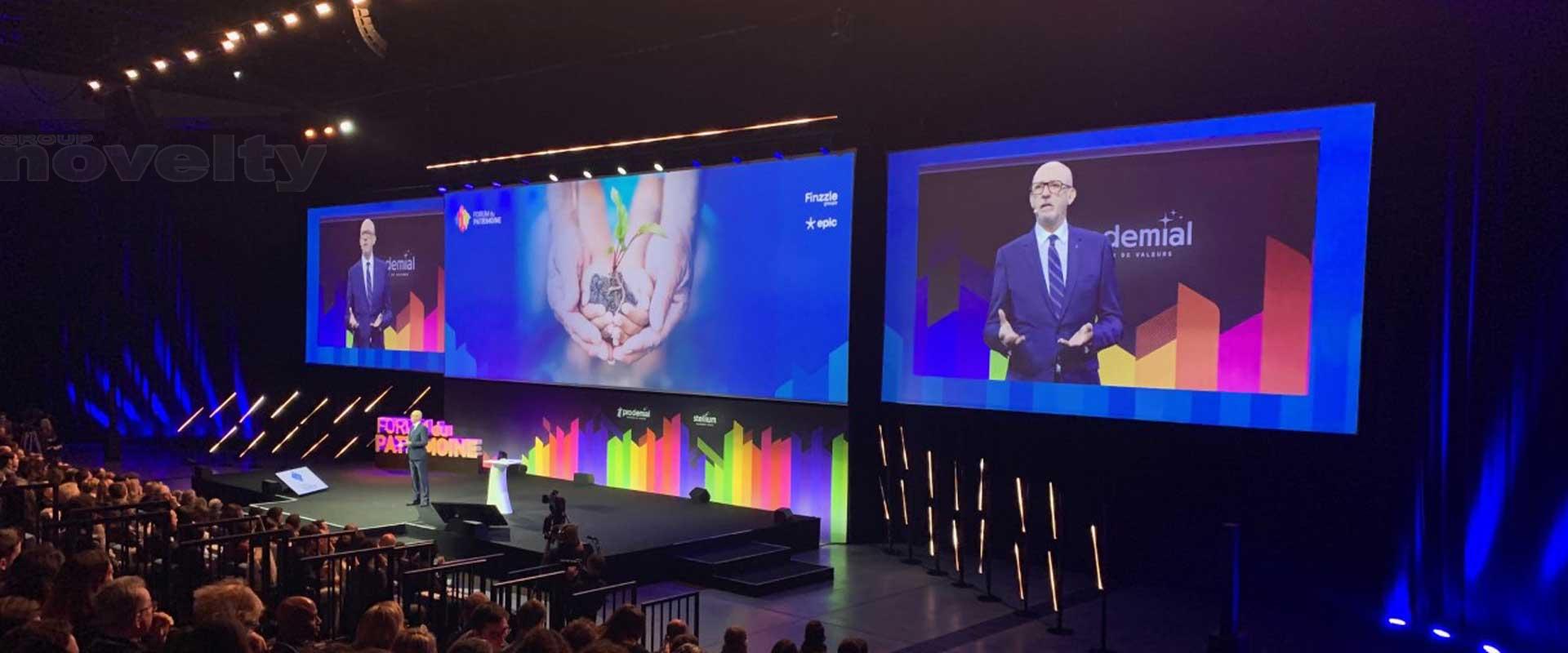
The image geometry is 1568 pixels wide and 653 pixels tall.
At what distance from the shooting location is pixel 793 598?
946 centimetres

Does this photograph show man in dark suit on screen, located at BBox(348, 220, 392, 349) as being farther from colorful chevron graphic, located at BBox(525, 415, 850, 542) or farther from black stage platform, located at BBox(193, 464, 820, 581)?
colorful chevron graphic, located at BBox(525, 415, 850, 542)

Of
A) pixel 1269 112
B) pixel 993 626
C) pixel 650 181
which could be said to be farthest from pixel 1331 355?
pixel 650 181

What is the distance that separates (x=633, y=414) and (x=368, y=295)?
21.5 ft

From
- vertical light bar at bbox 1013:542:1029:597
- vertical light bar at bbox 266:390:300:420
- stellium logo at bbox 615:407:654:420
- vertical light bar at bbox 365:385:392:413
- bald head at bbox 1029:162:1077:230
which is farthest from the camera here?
vertical light bar at bbox 266:390:300:420

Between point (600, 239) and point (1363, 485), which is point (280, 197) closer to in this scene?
point (600, 239)

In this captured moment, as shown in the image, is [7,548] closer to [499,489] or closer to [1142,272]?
[499,489]

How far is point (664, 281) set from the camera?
1358cm

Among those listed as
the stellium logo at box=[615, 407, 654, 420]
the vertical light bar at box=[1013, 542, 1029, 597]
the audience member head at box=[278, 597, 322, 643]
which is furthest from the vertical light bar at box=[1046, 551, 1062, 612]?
the audience member head at box=[278, 597, 322, 643]

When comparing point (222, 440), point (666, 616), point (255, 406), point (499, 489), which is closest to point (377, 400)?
point (222, 440)

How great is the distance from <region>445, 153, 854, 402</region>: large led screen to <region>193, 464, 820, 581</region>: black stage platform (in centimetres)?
144

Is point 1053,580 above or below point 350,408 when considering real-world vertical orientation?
below

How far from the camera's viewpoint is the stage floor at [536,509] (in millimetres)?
10650

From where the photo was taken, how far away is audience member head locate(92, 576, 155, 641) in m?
3.78

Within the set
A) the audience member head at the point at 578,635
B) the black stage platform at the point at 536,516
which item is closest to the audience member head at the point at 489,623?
the audience member head at the point at 578,635
